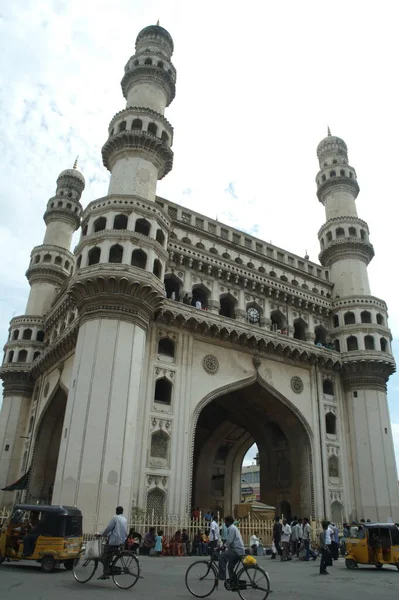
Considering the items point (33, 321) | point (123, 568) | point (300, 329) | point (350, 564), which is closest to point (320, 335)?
point (300, 329)

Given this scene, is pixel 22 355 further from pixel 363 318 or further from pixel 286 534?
pixel 363 318

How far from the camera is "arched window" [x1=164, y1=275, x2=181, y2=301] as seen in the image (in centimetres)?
2733

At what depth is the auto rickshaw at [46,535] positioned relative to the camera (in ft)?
40.1

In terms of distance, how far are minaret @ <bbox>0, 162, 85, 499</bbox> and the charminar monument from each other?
0.13 metres

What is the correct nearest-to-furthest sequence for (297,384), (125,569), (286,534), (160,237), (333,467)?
1. (125,569)
2. (286,534)
3. (160,237)
4. (333,467)
5. (297,384)

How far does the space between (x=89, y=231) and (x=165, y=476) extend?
12357 millimetres

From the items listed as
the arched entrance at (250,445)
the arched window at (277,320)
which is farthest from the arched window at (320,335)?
the arched entrance at (250,445)

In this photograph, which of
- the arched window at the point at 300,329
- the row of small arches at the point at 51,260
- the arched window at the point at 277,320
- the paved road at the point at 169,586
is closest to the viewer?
the paved road at the point at 169,586

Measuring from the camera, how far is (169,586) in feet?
34.2

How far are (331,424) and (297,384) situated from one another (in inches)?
138

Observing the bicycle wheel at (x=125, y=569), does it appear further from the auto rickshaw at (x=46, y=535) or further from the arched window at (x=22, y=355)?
the arched window at (x=22, y=355)

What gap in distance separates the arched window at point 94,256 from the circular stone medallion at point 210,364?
746 cm

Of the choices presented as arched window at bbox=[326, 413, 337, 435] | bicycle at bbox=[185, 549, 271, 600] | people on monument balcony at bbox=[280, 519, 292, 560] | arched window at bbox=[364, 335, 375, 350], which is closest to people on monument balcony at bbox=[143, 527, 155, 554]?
people on monument balcony at bbox=[280, 519, 292, 560]

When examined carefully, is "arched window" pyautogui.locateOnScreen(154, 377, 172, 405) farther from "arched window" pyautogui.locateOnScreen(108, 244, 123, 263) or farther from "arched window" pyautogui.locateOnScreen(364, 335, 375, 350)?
"arched window" pyautogui.locateOnScreen(364, 335, 375, 350)
